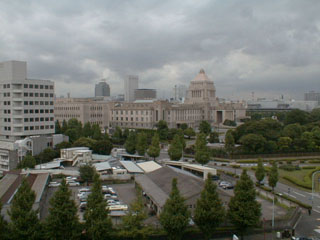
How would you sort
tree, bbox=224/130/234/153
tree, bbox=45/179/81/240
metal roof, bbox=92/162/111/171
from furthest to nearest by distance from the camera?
tree, bbox=224/130/234/153, metal roof, bbox=92/162/111/171, tree, bbox=45/179/81/240

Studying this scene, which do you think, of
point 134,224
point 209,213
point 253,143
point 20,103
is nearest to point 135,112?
point 20,103

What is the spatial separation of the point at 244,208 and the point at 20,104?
4322cm

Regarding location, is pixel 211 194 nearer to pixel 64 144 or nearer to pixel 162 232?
pixel 162 232

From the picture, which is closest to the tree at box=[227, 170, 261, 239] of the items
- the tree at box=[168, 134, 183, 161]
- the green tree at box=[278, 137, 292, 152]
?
the tree at box=[168, 134, 183, 161]

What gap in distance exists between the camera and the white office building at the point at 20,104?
53062mm

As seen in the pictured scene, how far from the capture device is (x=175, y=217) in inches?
804

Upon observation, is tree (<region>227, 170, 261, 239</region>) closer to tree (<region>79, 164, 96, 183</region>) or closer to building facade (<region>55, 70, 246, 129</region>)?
tree (<region>79, 164, 96, 183</region>)

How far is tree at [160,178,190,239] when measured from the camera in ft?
66.9

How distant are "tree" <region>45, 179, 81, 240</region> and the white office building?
35.7 meters

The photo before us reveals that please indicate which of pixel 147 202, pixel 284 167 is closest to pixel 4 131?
pixel 147 202

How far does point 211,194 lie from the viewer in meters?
21.7

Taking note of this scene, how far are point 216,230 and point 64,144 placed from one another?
34618 millimetres

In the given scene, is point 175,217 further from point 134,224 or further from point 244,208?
point 244,208

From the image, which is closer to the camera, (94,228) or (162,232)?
(94,228)
